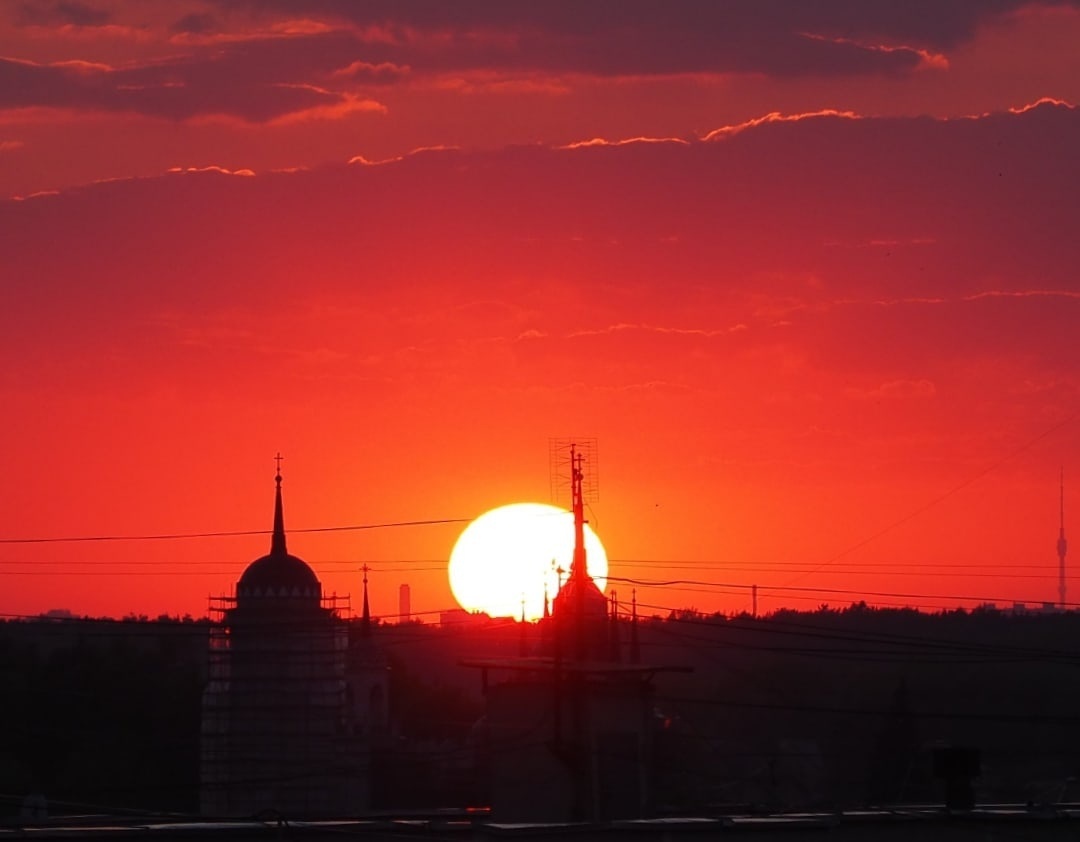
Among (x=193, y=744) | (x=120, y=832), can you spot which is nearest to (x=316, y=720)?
(x=193, y=744)

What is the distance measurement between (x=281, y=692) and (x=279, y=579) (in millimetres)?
6138

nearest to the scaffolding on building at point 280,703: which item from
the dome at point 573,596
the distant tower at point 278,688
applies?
the distant tower at point 278,688

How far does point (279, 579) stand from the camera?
104m

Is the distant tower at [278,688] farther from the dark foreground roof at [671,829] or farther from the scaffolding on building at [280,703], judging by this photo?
the dark foreground roof at [671,829]

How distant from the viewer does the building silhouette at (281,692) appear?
9969 centimetres

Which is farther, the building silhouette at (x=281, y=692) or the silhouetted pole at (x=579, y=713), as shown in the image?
the building silhouette at (x=281, y=692)

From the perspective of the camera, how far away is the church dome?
341 ft

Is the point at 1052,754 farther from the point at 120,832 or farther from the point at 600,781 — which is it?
the point at 120,832

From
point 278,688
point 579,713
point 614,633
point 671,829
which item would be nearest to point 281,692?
point 278,688

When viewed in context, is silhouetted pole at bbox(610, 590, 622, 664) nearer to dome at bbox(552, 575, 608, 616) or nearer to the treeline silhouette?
dome at bbox(552, 575, 608, 616)

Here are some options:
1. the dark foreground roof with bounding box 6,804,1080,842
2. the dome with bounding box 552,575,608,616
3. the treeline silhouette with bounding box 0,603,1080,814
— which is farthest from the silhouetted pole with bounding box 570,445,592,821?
the treeline silhouette with bounding box 0,603,1080,814

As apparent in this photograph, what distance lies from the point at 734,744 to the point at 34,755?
47523 mm

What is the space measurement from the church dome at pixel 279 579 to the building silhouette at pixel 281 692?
0.05 meters

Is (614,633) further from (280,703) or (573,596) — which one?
(280,703)
